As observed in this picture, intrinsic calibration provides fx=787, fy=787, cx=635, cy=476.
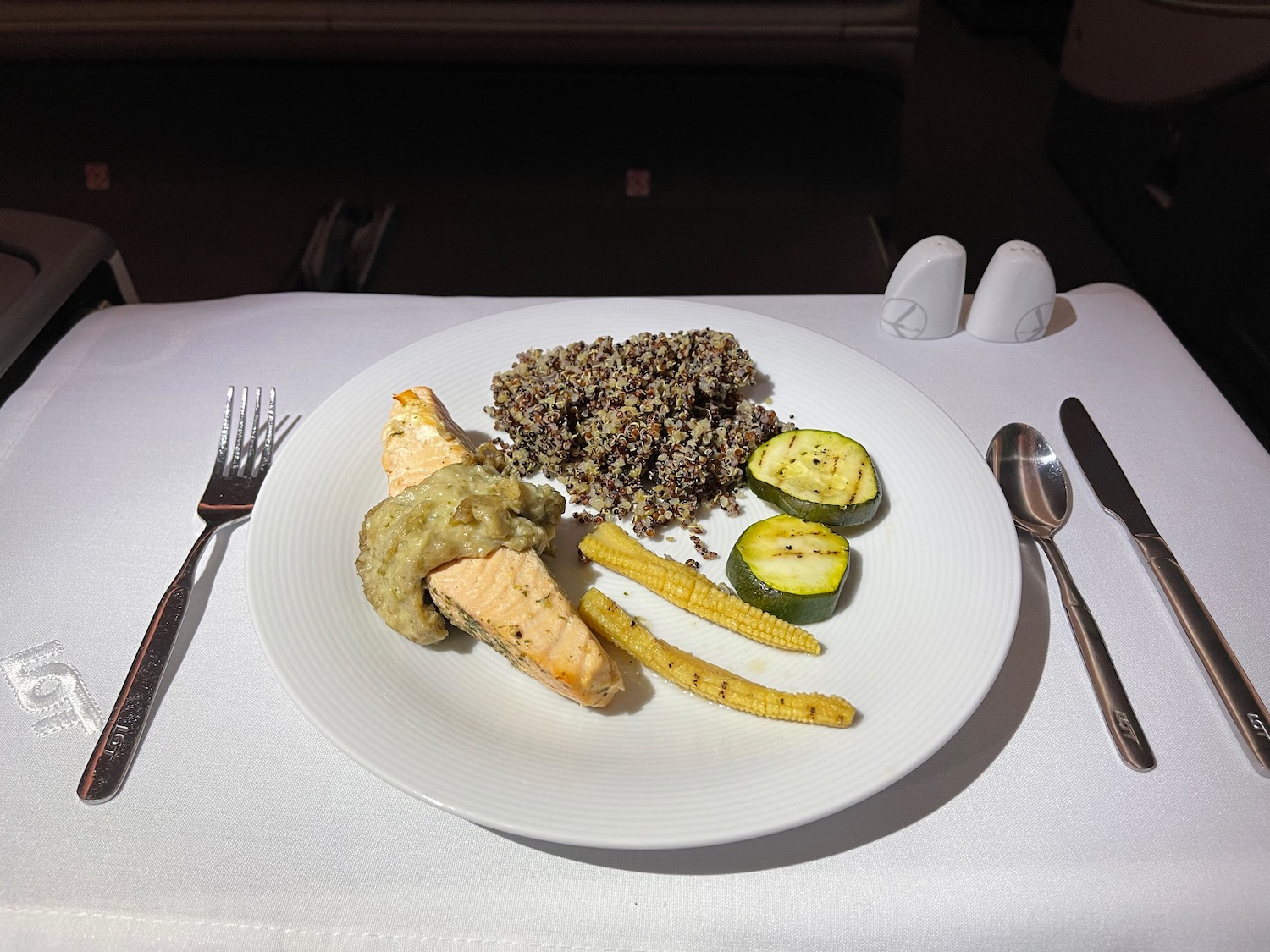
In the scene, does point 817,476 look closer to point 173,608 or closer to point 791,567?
point 791,567

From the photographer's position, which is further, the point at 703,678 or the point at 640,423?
the point at 640,423

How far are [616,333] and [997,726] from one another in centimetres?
120

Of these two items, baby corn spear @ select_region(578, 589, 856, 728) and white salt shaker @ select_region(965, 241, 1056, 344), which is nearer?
baby corn spear @ select_region(578, 589, 856, 728)

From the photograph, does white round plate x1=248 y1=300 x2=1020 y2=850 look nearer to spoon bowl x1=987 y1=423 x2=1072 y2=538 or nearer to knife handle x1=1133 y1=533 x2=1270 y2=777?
spoon bowl x1=987 y1=423 x2=1072 y2=538

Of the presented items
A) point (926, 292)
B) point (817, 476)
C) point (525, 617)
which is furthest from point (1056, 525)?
point (525, 617)

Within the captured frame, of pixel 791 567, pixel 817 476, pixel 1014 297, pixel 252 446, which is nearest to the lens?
pixel 791 567

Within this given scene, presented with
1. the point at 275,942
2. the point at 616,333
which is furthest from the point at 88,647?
the point at 616,333

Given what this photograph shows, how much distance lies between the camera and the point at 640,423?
163 cm

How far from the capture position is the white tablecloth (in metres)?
1.08

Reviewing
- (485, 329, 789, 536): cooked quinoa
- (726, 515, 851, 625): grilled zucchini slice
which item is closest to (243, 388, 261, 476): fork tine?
(485, 329, 789, 536): cooked quinoa

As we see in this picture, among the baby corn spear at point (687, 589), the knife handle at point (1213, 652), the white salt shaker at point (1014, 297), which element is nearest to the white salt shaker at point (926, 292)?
the white salt shaker at point (1014, 297)

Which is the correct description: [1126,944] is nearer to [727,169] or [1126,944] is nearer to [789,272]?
[789,272]

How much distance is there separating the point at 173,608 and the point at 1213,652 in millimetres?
1832

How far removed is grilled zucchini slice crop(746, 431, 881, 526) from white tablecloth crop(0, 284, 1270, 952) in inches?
14.2
